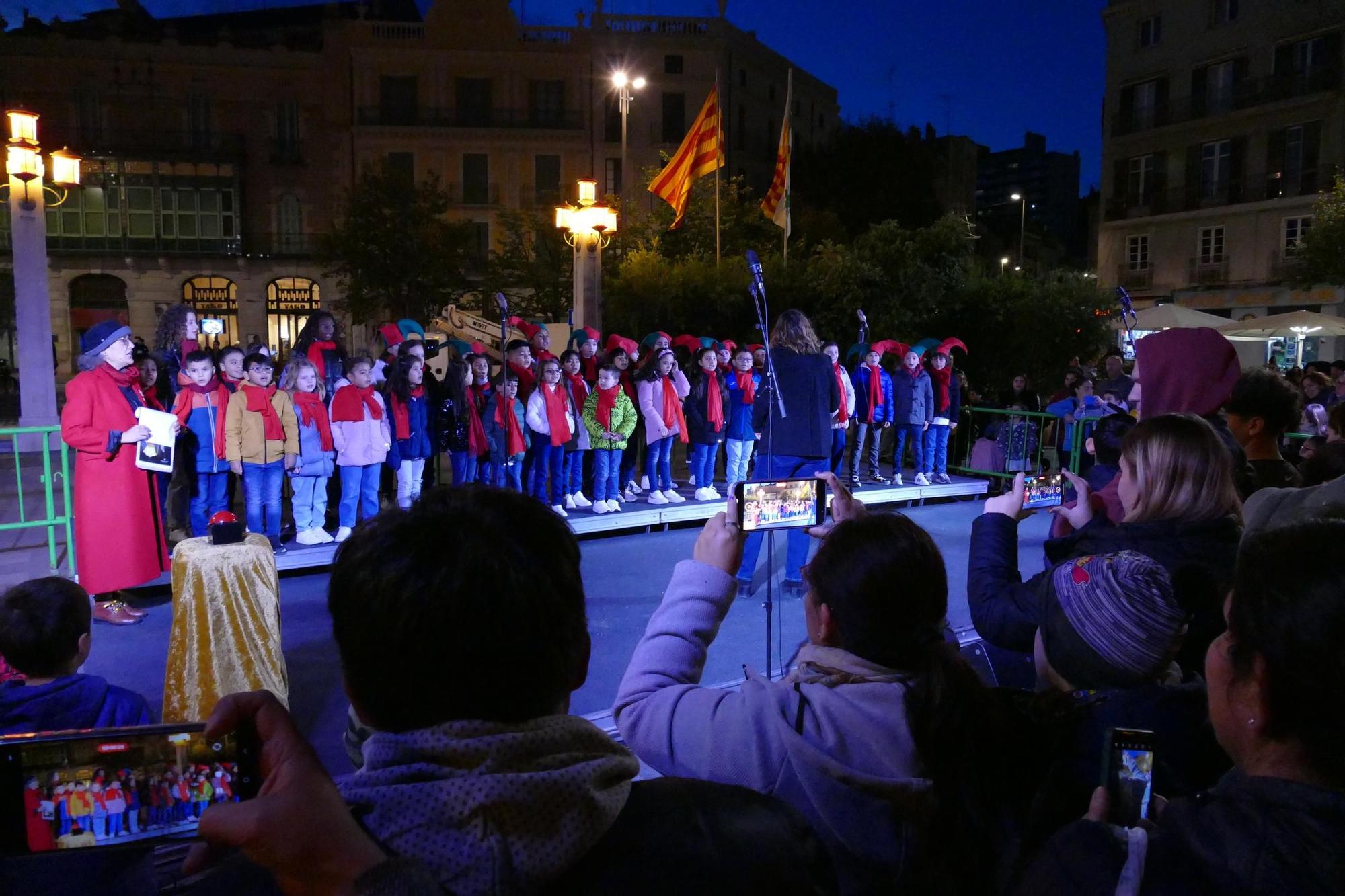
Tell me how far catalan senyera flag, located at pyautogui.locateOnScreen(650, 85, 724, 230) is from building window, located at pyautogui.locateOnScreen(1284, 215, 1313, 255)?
23.5m

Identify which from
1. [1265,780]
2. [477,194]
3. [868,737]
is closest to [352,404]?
[868,737]

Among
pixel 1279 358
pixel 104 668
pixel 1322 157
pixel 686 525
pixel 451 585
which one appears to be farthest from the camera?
pixel 1322 157

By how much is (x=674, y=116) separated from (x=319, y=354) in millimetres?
29797

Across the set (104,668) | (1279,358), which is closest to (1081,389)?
(104,668)

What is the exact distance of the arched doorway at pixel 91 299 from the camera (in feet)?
103

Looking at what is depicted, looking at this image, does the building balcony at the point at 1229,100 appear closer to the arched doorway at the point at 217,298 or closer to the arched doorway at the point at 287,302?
the arched doorway at the point at 287,302

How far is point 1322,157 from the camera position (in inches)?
1058

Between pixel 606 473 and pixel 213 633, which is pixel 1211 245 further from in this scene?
pixel 213 633

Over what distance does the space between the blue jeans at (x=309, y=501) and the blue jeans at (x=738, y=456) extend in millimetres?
4570

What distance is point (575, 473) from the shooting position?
29.6 feet

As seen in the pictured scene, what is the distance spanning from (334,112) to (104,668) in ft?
108

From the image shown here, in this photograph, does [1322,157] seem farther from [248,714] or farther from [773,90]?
[248,714]

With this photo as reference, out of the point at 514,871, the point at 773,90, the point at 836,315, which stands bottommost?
the point at 514,871

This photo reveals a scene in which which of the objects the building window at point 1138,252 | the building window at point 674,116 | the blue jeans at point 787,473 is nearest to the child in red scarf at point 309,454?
the blue jeans at point 787,473
